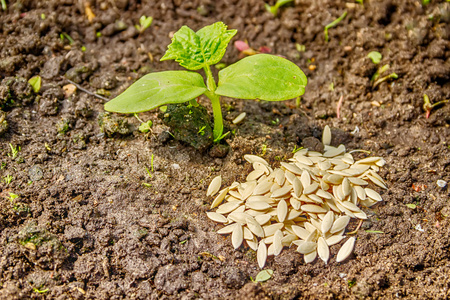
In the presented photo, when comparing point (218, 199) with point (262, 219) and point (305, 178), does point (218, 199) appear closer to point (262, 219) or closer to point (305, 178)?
point (262, 219)

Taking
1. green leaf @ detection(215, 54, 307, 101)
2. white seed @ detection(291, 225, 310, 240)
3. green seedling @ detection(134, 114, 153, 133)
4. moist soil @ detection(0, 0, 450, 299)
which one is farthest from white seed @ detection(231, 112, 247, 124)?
white seed @ detection(291, 225, 310, 240)

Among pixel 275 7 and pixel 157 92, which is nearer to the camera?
pixel 157 92

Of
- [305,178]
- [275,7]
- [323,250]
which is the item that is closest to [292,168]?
[305,178]

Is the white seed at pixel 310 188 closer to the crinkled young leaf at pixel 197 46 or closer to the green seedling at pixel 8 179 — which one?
the crinkled young leaf at pixel 197 46

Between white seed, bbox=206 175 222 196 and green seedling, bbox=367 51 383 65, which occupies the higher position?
green seedling, bbox=367 51 383 65

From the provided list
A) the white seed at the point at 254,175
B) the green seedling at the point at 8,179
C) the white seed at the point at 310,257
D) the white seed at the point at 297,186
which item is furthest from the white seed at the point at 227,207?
the green seedling at the point at 8,179

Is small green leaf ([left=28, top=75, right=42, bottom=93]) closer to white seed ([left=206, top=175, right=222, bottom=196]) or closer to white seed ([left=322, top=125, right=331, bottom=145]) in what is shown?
white seed ([left=206, top=175, right=222, bottom=196])
